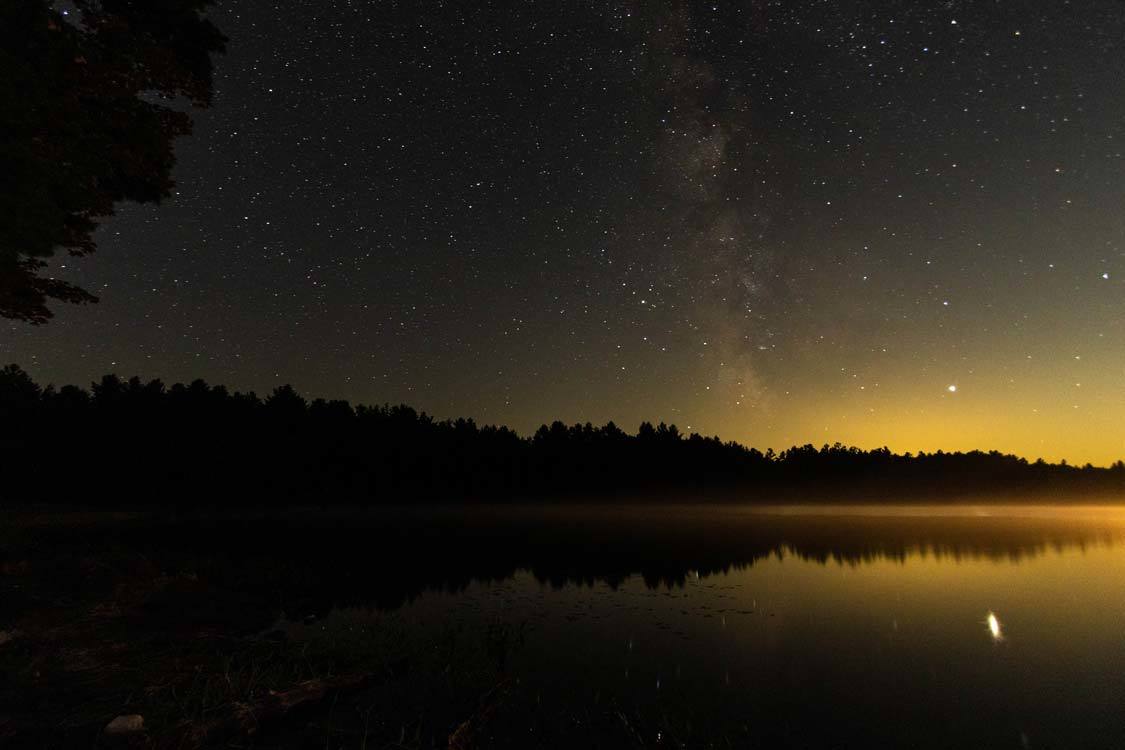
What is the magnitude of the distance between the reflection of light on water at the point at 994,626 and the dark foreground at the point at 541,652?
0.43 ft

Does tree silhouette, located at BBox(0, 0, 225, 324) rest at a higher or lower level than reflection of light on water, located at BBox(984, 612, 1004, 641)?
higher

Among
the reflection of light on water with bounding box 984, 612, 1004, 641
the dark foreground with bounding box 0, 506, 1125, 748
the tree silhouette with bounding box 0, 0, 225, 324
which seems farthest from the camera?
the reflection of light on water with bounding box 984, 612, 1004, 641

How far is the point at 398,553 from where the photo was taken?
33.2 m

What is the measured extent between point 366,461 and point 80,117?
299 ft

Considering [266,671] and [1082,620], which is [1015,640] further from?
[266,671]

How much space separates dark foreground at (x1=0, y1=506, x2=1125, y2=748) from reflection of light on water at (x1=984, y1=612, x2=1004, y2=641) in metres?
0.13

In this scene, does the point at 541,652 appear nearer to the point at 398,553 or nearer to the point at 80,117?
the point at 80,117

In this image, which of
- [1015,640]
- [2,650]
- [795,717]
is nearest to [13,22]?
[2,650]

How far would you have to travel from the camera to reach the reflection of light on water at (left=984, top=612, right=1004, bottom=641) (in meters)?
17.5

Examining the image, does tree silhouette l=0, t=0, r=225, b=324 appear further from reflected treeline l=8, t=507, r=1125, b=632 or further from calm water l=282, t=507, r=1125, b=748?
calm water l=282, t=507, r=1125, b=748

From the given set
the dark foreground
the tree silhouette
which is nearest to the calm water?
the dark foreground

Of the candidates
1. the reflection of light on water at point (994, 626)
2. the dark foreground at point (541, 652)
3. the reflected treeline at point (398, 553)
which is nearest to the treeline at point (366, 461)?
the reflected treeline at point (398, 553)

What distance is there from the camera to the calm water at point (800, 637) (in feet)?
35.4

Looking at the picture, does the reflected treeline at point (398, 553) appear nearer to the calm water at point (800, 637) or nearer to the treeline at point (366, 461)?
the calm water at point (800, 637)
